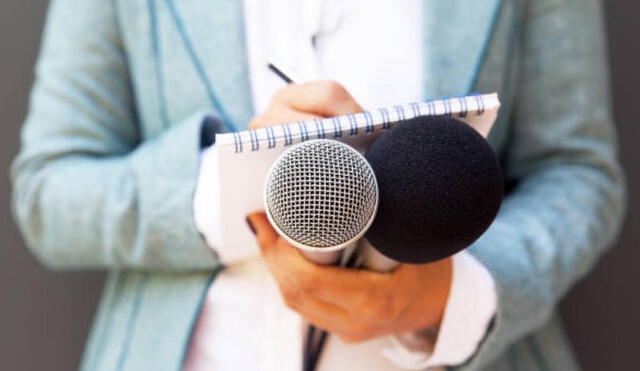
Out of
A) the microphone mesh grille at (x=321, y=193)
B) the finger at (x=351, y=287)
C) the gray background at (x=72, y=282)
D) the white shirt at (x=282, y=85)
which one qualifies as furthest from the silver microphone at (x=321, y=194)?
the gray background at (x=72, y=282)

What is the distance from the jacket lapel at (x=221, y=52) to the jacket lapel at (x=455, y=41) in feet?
0.52

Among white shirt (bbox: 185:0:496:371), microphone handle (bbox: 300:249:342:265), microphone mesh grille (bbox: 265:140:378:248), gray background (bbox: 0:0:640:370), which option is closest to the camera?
microphone mesh grille (bbox: 265:140:378:248)

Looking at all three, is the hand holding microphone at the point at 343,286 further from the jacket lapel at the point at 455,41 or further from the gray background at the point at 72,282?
the gray background at the point at 72,282

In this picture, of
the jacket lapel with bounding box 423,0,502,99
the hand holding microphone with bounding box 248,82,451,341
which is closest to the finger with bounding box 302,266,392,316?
the hand holding microphone with bounding box 248,82,451,341

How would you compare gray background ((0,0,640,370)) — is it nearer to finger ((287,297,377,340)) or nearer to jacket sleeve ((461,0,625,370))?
jacket sleeve ((461,0,625,370))

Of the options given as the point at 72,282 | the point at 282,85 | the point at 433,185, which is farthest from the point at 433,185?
the point at 72,282

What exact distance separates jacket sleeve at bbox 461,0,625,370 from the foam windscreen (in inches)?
10.5

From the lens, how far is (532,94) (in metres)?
0.76

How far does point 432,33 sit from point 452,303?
235 mm

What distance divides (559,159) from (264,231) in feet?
1.11

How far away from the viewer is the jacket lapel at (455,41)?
2.28ft

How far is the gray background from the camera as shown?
1000 millimetres

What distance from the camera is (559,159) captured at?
0.78 meters

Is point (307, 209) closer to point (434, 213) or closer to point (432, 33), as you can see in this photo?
point (434, 213)
